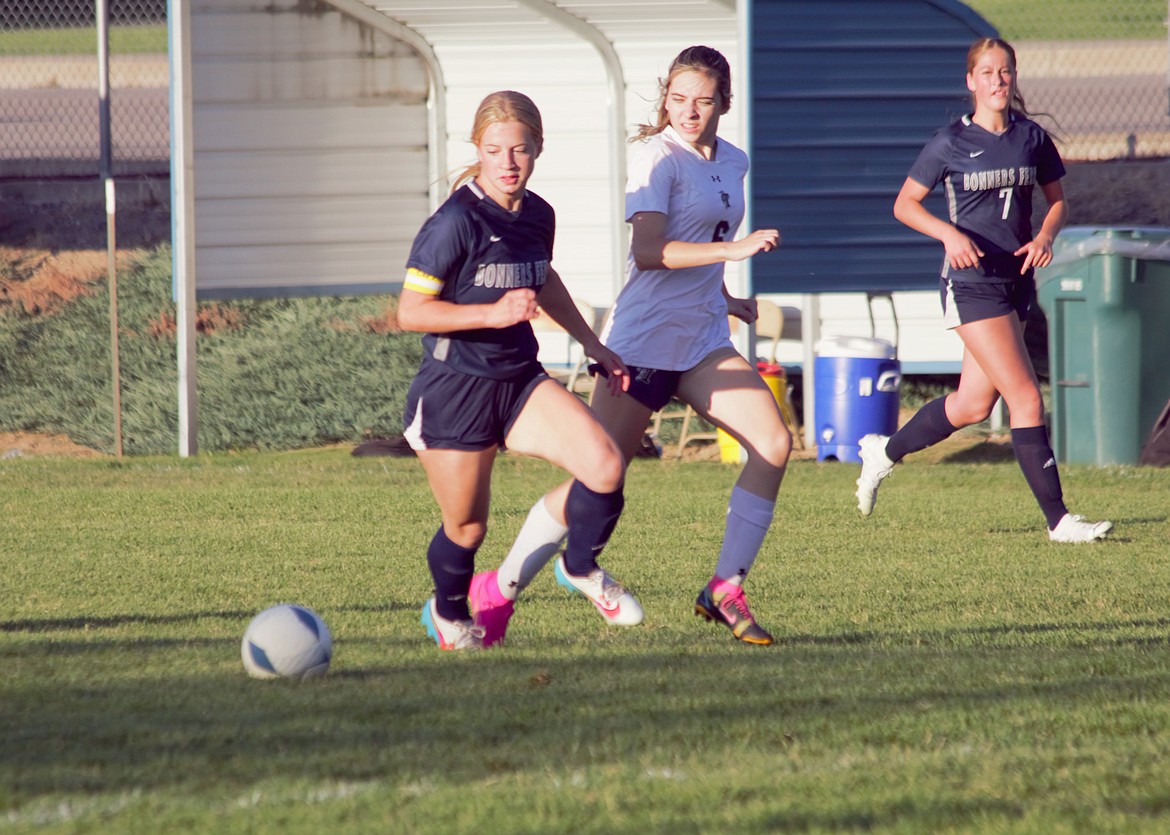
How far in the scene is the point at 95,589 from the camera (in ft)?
21.9

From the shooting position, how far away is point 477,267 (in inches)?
199

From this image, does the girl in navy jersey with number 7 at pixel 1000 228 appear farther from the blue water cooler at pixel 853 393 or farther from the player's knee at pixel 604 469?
the blue water cooler at pixel 853 393

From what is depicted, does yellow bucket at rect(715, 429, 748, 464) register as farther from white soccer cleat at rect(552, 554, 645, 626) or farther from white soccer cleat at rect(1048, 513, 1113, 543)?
white soccer cleat at rect(552, 554, 645, 626)

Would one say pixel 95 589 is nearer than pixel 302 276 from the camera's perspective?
Yes

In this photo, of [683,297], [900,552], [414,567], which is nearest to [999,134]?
[900,552]

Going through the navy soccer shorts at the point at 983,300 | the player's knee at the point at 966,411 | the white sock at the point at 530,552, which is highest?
the navy soccer shorts at the point at 983,300

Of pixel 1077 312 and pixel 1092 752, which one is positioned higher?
pixel 1077 312

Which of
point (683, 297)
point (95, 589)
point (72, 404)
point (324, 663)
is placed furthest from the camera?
point (72, 404)

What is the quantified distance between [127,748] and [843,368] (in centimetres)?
838

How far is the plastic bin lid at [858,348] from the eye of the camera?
11680 mm

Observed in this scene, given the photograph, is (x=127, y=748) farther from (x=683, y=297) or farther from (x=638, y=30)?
(x=638, y=30)

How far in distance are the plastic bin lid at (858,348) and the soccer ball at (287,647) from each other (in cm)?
736

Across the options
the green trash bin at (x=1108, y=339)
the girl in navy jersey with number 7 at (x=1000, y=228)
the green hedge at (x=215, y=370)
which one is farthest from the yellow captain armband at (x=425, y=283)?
the green hedge at (x=215, y=370)

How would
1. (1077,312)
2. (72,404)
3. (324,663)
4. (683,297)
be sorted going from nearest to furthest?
(324,663)
(683,297)
(1077,312)
(72,404)
